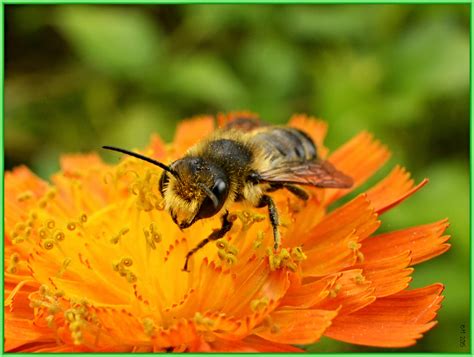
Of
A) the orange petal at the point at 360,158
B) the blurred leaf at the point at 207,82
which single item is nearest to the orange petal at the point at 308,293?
the orange petal at the point at 360,158

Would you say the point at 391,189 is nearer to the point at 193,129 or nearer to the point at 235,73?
the point at 193,129

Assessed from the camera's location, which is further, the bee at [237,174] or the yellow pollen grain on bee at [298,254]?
the yellow pollen grain on bee at [298,254]

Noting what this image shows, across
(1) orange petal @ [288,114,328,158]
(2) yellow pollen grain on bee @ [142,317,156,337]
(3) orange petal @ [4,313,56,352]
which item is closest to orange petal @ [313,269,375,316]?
(2) yellow pollen grain on bee @ [142,317,156,337]

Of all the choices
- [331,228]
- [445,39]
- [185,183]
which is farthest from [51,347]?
[445,39]

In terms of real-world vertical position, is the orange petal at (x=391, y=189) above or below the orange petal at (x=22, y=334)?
above

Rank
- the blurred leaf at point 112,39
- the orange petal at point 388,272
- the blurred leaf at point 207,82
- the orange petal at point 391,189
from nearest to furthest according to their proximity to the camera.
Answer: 1. the orange petal at point 388,272
2. the orange petal at point 391,189
3. the blurred leaf at point 207,82
4. the blurred leaf at point 112,39

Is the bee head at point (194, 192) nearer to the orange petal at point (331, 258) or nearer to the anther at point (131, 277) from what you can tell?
the anther at point (131, 277)

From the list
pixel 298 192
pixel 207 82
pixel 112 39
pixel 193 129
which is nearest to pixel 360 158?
pixel 298 192
